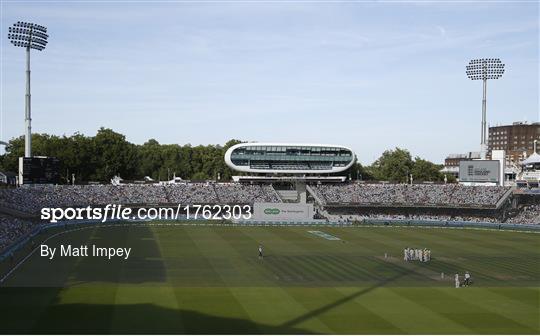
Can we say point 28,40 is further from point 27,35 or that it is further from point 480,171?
point 480,171

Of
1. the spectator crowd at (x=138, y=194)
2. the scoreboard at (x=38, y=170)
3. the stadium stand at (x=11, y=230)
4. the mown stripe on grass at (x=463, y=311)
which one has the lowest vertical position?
the mown stripe on grass at (x=463, y=311)

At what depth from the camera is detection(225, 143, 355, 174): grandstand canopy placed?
104 meters

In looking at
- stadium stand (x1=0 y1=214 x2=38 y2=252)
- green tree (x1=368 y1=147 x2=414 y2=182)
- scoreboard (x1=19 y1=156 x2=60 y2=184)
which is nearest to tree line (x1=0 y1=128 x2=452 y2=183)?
green tree (x1=368 y1=147 x2=414 y2=182)

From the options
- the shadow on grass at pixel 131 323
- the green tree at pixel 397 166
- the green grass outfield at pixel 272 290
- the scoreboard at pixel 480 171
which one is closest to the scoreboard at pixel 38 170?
the green grass outfield at pixel 272 290

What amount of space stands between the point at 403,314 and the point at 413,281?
9.45 metres

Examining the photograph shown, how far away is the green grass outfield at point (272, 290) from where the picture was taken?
28281 mm

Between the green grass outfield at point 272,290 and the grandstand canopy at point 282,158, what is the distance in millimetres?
44340

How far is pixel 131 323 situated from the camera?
91.0 ft

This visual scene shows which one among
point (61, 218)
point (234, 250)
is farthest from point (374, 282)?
point (61, 218)

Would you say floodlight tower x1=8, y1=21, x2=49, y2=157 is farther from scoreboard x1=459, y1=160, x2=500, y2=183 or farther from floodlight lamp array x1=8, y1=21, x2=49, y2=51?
scoreboard x1=459, y1=160, x2=500, y2=183

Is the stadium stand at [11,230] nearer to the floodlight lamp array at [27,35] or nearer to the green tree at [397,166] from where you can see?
the floodlight lamp array at [27,35]

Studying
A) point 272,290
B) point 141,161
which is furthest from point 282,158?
point 272,290

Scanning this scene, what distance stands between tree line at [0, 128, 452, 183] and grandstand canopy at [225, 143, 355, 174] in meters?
23.2

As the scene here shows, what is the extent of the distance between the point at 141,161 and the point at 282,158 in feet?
202
